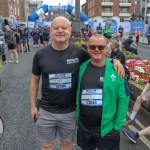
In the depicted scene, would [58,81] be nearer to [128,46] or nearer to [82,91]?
[82,91]

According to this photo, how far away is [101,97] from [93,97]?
84mm

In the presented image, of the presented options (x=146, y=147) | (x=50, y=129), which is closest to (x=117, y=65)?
(x=50, y=129)

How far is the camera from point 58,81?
270cm

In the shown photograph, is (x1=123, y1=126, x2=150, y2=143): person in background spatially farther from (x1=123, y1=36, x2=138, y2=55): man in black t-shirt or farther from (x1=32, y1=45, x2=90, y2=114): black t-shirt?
(x1=123, y1=36, x2=138, y2=55): man in black t-shirt

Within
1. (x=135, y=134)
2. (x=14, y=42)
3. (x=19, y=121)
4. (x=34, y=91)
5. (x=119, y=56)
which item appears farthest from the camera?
(x=14, y=42)

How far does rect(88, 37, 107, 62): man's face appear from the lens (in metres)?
2.60

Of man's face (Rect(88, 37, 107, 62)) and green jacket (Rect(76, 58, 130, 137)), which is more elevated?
man's face (Rect(88, 37, 107, 62))

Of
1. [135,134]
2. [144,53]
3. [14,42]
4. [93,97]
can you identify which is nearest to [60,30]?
[93,97]

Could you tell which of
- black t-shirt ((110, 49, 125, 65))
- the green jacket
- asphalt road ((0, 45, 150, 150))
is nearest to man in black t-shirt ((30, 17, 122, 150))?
the green jacket

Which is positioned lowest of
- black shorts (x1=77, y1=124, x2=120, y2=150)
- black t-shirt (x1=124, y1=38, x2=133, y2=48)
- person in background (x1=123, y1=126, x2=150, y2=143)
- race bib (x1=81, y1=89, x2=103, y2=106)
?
person in background (x1=123, y1=126, x2=150, y2=143)

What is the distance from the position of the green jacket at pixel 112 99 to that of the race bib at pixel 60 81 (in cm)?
15

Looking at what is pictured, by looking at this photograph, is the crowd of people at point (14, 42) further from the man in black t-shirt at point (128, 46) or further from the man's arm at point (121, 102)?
the man's arm at point (121, 102)

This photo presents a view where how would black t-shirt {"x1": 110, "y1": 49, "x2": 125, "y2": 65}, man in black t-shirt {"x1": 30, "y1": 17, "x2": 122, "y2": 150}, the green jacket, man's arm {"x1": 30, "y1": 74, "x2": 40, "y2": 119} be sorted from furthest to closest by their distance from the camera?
black t-shirt {"x1": 110, "y1": 49, "x2": 125, "y2": 65}, man's arm {"x1": 30, "y1": 74, "x2": 40, "y2": 119}, man in black t-shirt {"x1": 30, "y1": 17, "x2": 122, "y2": 150}, the green jacket

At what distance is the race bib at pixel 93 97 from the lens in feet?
8.48
